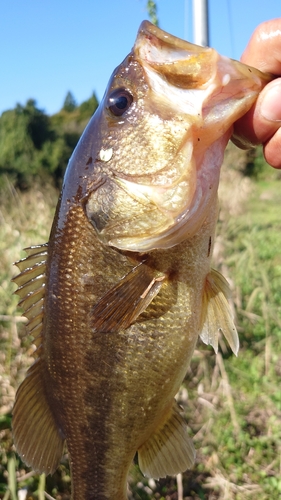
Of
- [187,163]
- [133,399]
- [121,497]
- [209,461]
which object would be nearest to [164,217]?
[187,163]

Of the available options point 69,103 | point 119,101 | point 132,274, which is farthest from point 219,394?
point 69,103

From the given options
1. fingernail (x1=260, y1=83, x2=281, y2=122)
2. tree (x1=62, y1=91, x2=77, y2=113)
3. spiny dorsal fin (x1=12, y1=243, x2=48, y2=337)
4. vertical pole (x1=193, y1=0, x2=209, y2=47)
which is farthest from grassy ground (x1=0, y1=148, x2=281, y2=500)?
tree (x1=62, y1=91, x2=77, y2=113)

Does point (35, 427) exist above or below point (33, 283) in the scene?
below

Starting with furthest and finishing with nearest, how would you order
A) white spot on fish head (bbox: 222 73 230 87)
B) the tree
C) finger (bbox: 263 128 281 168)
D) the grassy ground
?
the tree, the grassy ground, finger (bbox: 263 128 281 168), white spot on fish head (bbox: 222 73 230 87)

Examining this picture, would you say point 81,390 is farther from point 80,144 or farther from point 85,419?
point 80,144

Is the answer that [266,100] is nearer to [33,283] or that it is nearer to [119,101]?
[119,101]

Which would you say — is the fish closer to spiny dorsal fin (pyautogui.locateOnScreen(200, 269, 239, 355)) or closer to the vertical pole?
spiny dorsal fin (pyautogui.locateOnScreen(200, 269, 239, 355))

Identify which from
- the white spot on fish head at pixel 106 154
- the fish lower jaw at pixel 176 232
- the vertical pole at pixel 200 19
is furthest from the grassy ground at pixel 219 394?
the vertical pole at pixel 200 19
